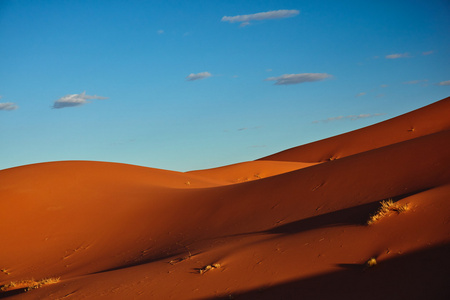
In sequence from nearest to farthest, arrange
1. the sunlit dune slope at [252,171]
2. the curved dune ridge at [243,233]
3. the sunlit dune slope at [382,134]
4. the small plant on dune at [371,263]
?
the small plant on dune at [371,263], the curved dune ridge at [243,233], the sunlit dune slope at [252,171], the sunlit dune slope at [382,134]

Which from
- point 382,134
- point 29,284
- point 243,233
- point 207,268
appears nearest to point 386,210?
point 207,268

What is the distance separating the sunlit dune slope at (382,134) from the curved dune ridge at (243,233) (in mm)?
32114

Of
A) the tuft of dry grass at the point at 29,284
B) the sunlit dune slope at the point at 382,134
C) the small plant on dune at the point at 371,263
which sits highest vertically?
the small plant on dune at the point at 371,263

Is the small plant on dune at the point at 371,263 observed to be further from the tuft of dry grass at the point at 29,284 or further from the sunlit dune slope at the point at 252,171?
the sunlit dune slope at the point at 252,171

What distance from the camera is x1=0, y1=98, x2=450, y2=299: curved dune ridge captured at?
24.7 ft

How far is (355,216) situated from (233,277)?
3.17m

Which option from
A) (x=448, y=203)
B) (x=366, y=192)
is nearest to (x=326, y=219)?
(x=366, y=192)

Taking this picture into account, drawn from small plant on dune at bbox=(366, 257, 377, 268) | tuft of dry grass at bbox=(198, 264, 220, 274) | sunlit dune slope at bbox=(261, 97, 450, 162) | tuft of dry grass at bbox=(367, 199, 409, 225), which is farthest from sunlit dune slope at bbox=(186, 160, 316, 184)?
small plant on dune at bbox=(366, 257, 377, 268)

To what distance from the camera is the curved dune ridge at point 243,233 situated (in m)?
7.52

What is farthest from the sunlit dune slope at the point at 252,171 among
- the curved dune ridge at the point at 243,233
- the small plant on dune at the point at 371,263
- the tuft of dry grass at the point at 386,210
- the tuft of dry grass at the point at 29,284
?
the small plant on dune at the point at 371,263

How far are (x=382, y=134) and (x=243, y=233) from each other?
142 ft

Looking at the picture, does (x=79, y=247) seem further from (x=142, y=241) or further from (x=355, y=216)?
(x=355, y=216)

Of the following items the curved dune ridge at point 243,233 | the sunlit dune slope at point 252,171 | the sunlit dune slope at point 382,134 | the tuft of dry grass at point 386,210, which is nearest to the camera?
the curved dune ridge at point 243,233

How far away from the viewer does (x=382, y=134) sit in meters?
52.1
